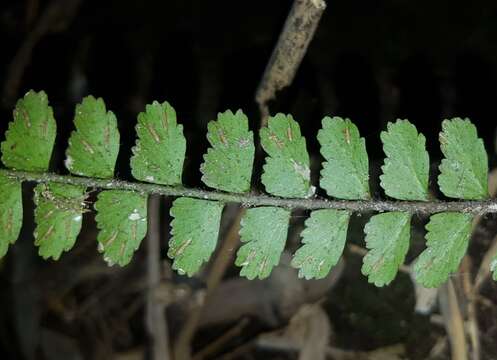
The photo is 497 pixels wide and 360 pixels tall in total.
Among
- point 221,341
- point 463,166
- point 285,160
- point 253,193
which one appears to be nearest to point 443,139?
point 463,166

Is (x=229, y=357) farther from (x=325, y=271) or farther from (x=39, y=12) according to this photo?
(x=39, y=12)

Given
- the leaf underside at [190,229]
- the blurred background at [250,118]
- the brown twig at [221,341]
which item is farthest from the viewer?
the brown twig at [221,341]

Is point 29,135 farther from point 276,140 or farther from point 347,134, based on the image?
point 347,134

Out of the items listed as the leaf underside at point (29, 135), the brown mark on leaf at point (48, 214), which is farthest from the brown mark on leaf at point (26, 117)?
the brown mark on leaf at point (48, 214)

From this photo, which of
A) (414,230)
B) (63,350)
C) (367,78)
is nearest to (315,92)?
(367,78)

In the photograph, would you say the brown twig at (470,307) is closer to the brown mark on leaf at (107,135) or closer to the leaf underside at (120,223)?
the leaf underside at (120,223)

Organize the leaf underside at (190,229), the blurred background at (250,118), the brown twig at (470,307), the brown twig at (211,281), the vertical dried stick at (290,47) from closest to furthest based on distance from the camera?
the vertical dried stick at (290,47), the leaf underside at (190,229), the brown twig at (470,307), the blurred background at (250,118), the brown twig at (211,281)
